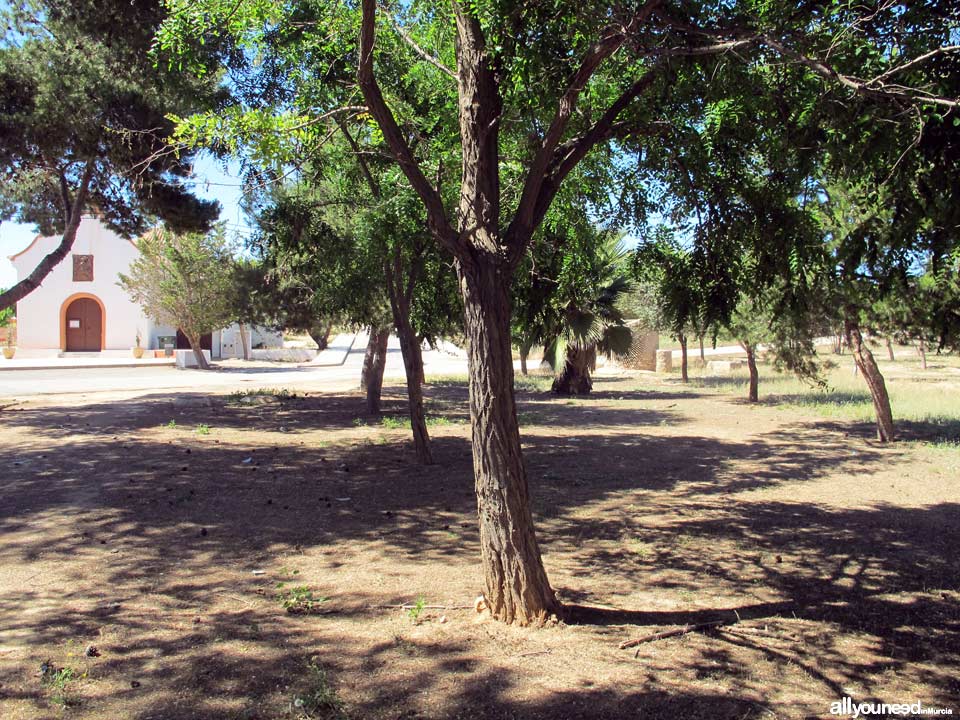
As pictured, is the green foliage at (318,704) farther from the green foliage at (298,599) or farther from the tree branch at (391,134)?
the tree branch at (391,134)

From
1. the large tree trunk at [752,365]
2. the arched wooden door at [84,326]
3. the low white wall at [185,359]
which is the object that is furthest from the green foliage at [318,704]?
the arched wooden door at [84,326]

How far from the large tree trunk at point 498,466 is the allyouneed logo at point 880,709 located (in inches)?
64.9

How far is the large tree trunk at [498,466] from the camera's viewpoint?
4.61m

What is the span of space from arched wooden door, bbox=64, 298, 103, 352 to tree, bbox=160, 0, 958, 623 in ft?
132

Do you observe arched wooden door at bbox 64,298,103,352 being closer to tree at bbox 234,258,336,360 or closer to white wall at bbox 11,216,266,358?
white wall at bbox 11,216,266,358

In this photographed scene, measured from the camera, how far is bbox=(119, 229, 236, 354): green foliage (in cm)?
2977

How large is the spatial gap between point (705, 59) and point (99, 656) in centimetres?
535

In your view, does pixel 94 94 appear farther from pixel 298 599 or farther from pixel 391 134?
pixel 298 599

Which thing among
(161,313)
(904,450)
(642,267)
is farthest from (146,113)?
(161,313)

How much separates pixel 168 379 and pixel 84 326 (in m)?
17.5

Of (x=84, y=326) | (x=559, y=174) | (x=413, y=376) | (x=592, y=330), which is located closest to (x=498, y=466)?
(x=559, y=174)

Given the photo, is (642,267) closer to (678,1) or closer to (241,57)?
(678,1)

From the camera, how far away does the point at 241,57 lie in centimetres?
937

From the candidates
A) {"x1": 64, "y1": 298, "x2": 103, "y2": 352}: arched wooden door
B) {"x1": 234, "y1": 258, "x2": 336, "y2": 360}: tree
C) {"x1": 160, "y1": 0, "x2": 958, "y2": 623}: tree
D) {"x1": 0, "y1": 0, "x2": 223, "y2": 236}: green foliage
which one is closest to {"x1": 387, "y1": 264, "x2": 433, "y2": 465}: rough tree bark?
{"x1": 0, "y1": 0, "x2": 223, "y2": 236}: green foliage
